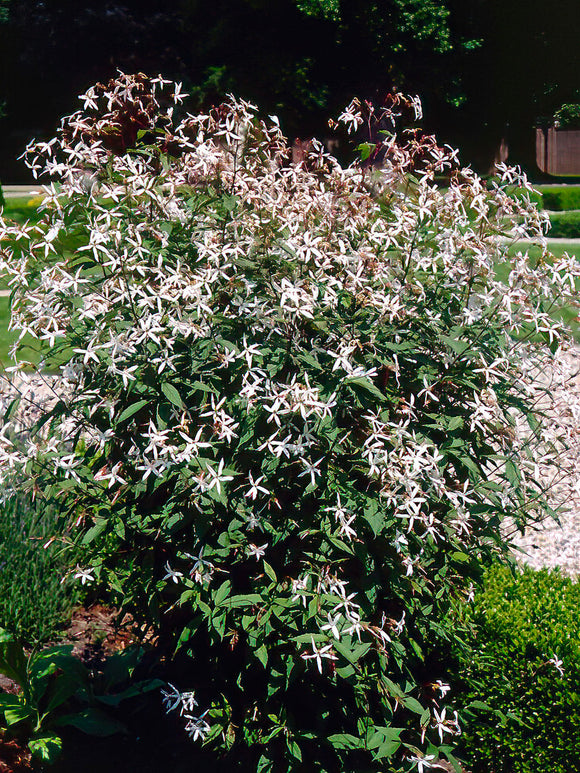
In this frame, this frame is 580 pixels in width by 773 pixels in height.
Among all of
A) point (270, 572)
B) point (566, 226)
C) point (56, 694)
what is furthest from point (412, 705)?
point (566, 226)

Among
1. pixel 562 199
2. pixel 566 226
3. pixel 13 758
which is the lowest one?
pixel 562 199

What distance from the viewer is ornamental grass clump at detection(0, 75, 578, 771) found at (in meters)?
2.43

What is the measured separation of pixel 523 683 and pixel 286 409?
1.43m

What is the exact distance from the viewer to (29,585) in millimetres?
3963

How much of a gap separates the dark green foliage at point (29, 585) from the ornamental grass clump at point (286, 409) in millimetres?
1071

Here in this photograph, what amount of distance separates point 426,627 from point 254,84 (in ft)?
80.2

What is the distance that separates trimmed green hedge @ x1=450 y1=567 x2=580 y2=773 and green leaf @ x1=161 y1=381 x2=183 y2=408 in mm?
1392

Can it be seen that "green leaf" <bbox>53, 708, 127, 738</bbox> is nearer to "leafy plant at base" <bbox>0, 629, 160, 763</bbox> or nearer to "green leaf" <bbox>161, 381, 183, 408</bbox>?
"leafy plant at base" <bbox>0, 629, 160, 763</bbox>

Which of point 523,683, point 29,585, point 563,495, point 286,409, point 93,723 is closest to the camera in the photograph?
point 286,409

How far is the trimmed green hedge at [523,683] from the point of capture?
9.10ft

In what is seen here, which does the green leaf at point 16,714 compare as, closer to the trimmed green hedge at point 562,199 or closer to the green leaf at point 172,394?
the green leaf at point 172,394

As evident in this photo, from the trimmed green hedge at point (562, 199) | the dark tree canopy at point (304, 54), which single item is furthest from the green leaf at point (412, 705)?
the trimmed green hedge at point (562, 199)

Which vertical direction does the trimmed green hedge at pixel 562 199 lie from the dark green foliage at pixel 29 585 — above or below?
below

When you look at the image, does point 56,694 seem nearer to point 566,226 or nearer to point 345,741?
point 345,741
